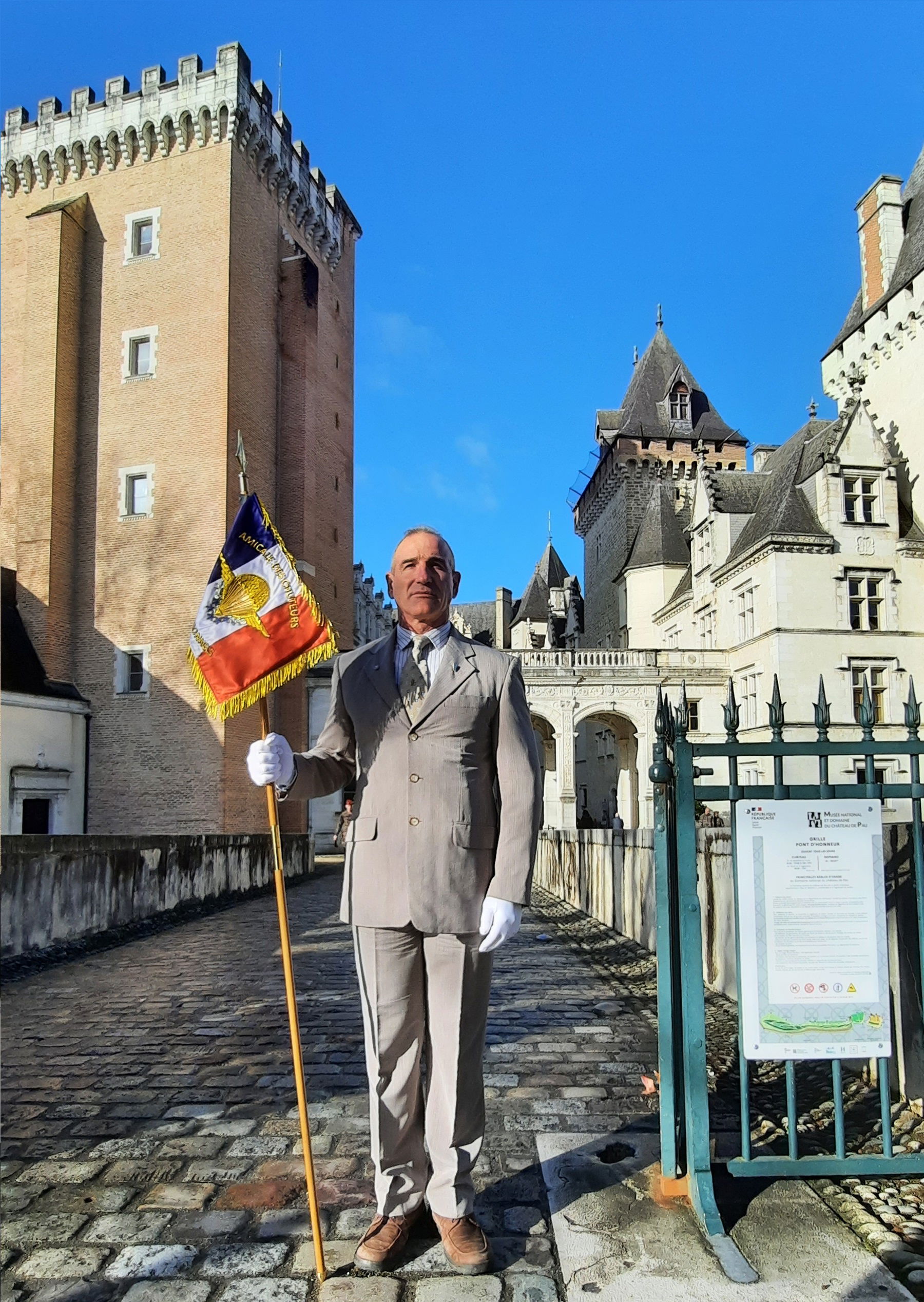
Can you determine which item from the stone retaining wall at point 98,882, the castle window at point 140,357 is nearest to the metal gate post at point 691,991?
the stone retaining wall at point 98,882

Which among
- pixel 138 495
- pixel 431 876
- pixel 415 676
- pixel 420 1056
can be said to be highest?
pixel 138 495

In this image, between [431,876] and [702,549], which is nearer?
[431,876]

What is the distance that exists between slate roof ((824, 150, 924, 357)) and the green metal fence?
38.0 m

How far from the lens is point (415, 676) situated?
11.0 feet

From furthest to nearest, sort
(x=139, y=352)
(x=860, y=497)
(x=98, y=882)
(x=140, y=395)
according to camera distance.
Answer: (x=860, y=497) < (x=139, y=352) < (x=140, y=395) < (x=98, y=882)

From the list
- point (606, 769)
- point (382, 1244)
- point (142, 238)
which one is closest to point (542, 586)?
point (606, 769)

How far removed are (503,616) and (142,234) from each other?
50149mm

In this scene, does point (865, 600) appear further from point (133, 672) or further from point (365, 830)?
point (365, 830)

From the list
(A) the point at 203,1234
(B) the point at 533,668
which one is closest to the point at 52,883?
(A) the point at 203,1234

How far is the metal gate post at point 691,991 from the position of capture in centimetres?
328

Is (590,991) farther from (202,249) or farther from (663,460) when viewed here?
(663,460)

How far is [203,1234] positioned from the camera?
3.07 metres

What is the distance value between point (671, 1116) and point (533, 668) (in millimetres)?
35552

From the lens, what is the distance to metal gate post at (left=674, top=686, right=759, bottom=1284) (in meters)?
3.28
